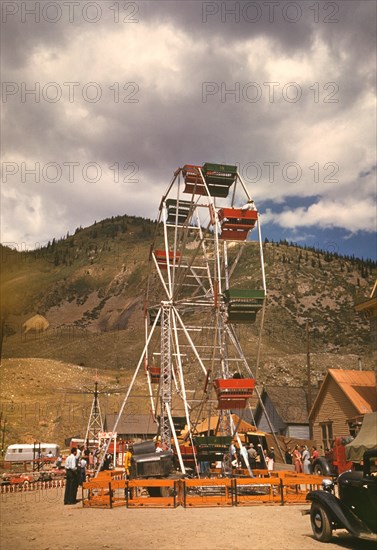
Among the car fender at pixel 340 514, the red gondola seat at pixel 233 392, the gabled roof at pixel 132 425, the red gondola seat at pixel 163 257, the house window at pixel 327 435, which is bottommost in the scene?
the car fender at pixel 340 514

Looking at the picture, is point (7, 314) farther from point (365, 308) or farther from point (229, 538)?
point (365, 308)

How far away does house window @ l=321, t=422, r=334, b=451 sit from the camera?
121ft

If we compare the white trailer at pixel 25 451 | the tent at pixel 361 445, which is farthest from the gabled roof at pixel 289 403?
the tent at pixel 361 445

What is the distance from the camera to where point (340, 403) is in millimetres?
35438

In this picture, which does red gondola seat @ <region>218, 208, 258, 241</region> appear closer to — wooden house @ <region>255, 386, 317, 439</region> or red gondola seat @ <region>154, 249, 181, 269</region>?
red gondola seat @ <region>154, 249, 181, 269</region>

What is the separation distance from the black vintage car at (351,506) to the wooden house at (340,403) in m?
22.5

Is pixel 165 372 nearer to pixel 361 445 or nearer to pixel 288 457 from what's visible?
pixel 288 457

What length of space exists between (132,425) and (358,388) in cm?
3720

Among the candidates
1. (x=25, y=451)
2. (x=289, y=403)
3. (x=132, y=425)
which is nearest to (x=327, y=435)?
(x=289, y=403)

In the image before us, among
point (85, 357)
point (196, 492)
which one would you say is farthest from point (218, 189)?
point (85, 357)

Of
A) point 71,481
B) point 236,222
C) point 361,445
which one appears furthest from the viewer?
point 236,222

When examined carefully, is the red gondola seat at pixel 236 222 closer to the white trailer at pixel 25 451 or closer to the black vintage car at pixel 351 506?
the black vintage car at pixel 351 506

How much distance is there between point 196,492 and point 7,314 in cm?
1926

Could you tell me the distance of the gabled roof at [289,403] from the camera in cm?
4688
